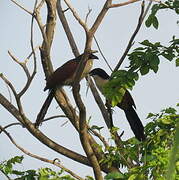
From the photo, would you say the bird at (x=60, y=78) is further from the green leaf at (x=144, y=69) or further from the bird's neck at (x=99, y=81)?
the green leaf at (x=144, y=69)

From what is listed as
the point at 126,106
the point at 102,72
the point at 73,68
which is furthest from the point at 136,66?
the point at 102,72

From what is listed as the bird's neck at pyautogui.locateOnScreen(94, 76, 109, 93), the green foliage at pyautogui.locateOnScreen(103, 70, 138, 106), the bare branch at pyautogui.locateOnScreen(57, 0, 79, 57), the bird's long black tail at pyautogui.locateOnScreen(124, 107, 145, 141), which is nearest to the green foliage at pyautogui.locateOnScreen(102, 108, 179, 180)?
the green foliage at pyautogui.locateOnScreen(103, 70, 138, 106)

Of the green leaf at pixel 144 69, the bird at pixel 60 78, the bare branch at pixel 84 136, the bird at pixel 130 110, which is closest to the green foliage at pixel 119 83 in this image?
the green leaf at pixel 144 69

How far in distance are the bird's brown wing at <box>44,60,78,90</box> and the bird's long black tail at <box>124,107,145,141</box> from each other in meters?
0.67

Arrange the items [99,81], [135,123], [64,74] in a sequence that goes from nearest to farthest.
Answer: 1. [135,123]
2. [64,74]
3. [99,81]

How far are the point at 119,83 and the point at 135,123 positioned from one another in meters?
1.62

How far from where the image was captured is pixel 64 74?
4.20 meters

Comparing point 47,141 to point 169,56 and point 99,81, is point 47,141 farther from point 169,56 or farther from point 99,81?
point 99,81

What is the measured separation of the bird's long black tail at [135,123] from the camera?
11.2 ft

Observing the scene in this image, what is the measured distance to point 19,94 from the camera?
259 cm

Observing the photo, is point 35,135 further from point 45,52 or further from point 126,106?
point 126,106

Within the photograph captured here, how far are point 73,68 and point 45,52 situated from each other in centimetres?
138

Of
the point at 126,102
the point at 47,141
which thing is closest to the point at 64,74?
the point at 126,102

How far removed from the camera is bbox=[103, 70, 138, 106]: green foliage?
2.03 metres
